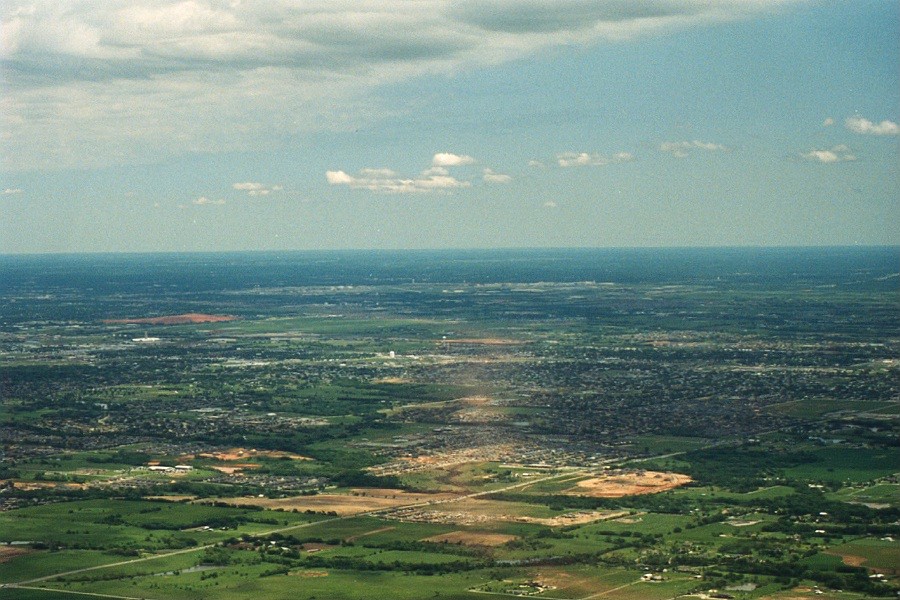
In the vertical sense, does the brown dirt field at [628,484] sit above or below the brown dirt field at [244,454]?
below

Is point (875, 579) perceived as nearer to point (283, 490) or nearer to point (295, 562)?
point (295, 562)

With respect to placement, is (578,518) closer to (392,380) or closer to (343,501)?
(343,501)

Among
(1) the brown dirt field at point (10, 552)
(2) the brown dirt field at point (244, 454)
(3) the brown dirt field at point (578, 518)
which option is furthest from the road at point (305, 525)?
(2) the brown dirt field at point (244, 454)

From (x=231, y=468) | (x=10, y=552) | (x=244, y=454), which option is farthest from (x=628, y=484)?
(x=10, y=552)

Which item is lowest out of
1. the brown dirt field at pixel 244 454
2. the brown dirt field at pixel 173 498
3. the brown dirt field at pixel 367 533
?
the brown dirt field at pixel 367 533

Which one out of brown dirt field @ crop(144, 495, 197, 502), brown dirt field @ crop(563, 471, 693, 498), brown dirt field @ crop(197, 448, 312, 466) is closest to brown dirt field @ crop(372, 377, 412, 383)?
brown dirt field @ crop(197, 448, 312, 466)

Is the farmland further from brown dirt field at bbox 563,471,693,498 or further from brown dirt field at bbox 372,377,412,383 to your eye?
brown dirt field at bbox 372,377,412,383

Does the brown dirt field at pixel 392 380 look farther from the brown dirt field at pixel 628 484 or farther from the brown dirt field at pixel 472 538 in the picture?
the brown dirt field at pixel 472 538
